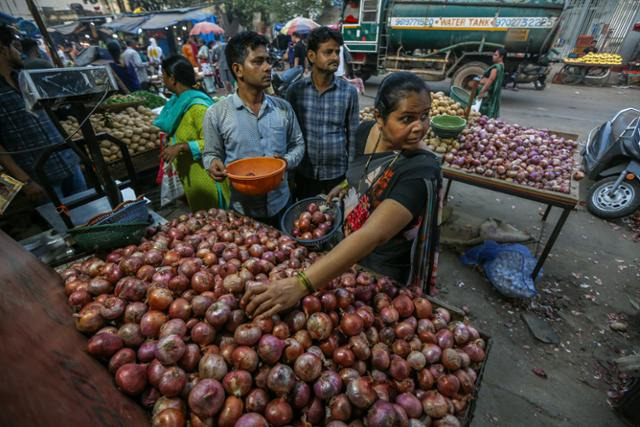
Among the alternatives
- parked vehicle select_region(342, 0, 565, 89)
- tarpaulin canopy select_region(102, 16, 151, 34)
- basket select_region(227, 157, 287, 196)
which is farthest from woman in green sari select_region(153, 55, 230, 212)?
tarpaulin canopy select_region(102, 16, 151, 34)

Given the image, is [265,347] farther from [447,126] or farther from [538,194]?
[447,126]

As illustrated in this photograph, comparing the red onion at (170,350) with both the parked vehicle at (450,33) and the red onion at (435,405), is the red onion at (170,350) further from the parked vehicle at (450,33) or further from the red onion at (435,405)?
the parked vehicle at (450,33)

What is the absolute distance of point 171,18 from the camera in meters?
20.0

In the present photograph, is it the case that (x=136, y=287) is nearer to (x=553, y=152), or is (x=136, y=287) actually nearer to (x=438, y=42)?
(x=553, y=152)

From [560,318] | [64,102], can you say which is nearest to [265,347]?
[64,102]

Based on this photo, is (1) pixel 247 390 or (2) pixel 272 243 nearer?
(1) pixel 247 390

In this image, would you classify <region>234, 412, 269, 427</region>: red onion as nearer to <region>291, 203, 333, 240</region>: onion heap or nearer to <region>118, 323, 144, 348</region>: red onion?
<region>118, 323, 144, 348</region>: red onion

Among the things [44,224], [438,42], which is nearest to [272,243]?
[44,224]

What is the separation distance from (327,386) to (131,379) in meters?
0.73

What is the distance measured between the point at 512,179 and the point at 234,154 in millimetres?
3143

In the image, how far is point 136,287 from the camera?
1.45m

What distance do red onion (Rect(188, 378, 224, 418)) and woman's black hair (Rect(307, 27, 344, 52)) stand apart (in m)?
2.91

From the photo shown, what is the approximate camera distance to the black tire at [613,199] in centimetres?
459

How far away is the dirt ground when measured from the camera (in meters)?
2.55
